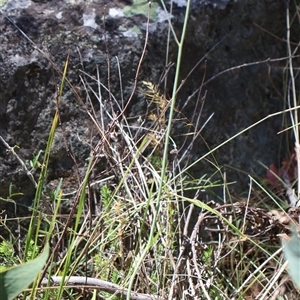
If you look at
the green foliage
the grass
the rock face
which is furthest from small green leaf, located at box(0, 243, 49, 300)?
the green foliage

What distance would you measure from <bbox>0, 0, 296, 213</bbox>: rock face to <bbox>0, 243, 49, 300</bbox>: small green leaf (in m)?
0.47

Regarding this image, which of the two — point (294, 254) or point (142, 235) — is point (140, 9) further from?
point (294, 254)

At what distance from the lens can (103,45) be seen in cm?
141

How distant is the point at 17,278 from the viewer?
2.53 feet

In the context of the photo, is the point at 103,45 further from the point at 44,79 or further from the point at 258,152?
the point at 258,152

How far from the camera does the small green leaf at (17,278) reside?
2.44 ft

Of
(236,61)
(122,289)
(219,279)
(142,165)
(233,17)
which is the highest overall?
(233,17)

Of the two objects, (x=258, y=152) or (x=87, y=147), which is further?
(x=258, y=152)

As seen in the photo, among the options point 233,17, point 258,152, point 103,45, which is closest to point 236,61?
point 233,17

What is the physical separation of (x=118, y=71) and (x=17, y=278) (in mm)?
742

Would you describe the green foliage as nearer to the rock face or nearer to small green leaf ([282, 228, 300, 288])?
the rock face

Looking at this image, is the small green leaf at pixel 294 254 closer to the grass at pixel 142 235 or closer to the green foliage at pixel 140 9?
the grass at pixel 142 235

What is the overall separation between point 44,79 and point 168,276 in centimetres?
52


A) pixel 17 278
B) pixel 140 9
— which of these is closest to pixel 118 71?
pixel 140 9
